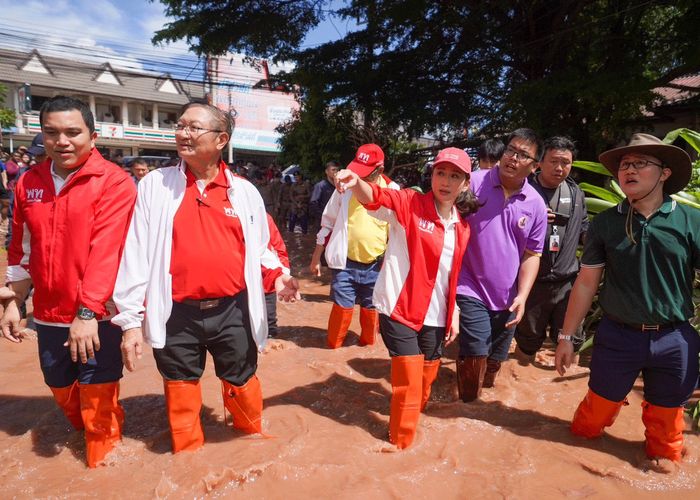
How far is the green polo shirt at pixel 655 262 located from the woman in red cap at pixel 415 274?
0.87 metres

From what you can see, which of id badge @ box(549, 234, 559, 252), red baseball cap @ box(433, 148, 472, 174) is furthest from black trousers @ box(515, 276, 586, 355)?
red baseball cap @ box(433, 148, 472, 174)

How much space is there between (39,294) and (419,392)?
7.00ft

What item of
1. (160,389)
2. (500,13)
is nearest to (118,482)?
(160,389)

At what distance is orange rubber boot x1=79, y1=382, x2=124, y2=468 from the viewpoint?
8.96 ft

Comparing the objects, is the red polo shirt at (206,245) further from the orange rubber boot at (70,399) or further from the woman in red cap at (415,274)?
the orange rubber boot at (70,399)

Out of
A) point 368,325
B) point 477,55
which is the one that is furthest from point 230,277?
point 477,55

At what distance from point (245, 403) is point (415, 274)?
1.24 m

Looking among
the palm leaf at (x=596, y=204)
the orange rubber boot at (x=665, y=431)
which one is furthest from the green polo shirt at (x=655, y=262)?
the palm leaf at (x=596, y=204)

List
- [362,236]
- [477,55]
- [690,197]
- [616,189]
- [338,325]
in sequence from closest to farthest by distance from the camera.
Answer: [690,197], [616,189], [362,236], [338,325], [477,55]

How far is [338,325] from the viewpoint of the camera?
505 centimetres

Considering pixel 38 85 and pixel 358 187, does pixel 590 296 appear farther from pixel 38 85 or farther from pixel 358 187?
A: pixel 38 85

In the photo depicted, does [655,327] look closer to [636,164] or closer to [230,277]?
[636,164]

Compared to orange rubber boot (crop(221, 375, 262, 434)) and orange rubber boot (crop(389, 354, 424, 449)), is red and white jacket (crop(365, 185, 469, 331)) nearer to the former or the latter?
orange rubber boot (crop(389, 354, 424, 449))

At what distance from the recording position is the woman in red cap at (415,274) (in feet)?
9.74
